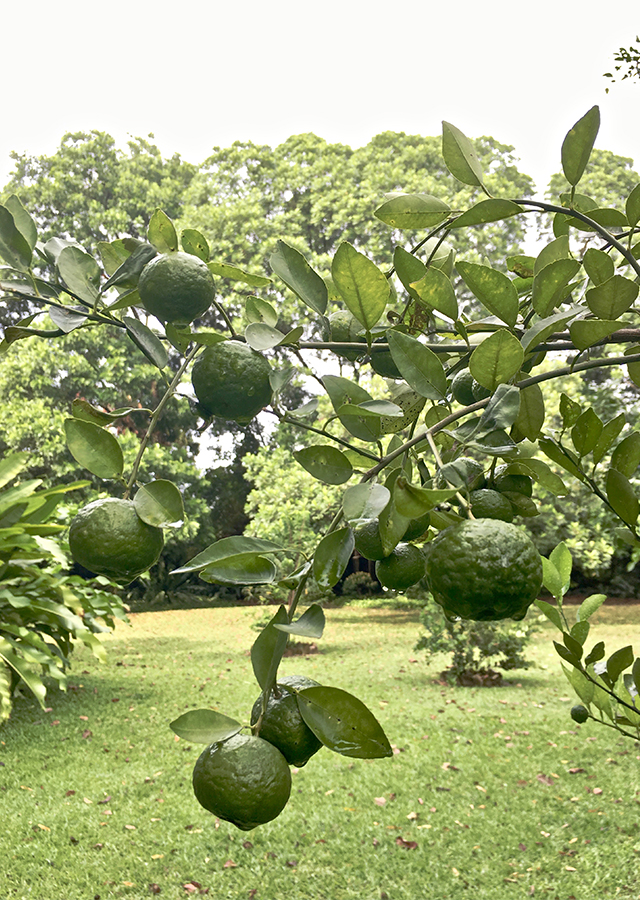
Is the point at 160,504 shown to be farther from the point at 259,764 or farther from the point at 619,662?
the point at 619,662

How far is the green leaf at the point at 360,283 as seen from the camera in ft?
1.85

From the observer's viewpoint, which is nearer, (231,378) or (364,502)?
(364,502)

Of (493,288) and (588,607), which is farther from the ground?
(493,288)

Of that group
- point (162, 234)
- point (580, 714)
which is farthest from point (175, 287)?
point (580, 714)

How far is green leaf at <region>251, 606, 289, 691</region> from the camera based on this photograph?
0.49m

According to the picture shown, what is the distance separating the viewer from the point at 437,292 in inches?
23.9

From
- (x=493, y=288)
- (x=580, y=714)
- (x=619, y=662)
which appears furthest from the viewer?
(x=580, y=714)

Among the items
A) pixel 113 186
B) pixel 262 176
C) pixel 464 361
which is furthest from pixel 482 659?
pixel 113 186

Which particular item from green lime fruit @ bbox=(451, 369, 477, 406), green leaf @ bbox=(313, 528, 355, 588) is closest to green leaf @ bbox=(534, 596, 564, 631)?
green lime fruit @ bbox=(451, 369, 477, 406)

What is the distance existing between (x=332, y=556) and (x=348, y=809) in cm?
377

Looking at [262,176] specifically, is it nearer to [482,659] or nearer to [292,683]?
[482,659]

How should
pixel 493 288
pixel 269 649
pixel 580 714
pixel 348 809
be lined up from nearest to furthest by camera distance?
pixel 269 649, pixel 493 288, pixel 580 714, pixel 348 809

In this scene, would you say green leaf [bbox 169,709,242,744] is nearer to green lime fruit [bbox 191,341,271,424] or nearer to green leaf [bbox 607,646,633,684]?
green lime fruit [bbox 191,341,271,424]

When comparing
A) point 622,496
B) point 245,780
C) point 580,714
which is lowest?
point 580,714
